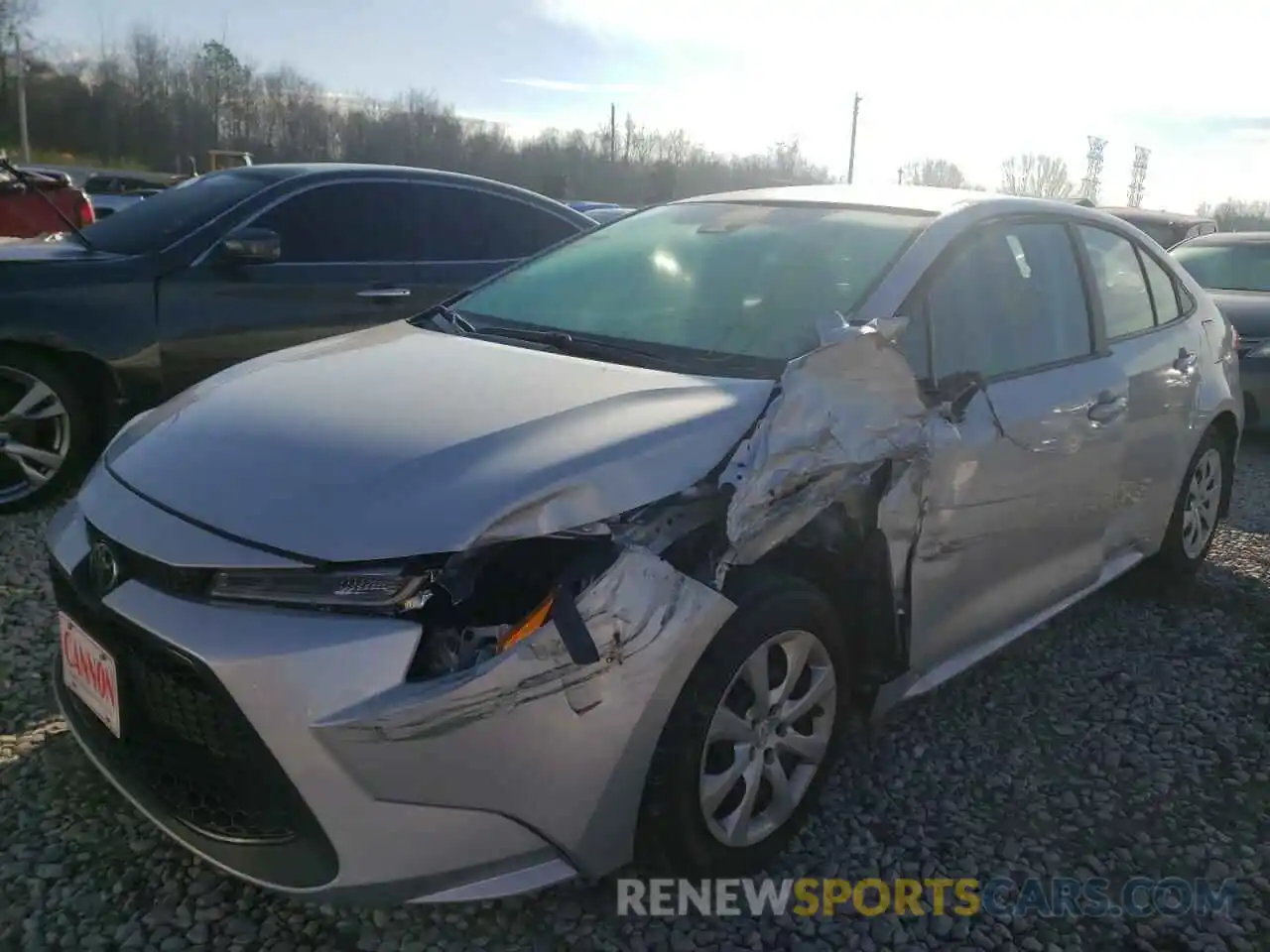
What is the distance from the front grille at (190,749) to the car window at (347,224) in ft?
11.3

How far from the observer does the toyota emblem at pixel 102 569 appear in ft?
6.86

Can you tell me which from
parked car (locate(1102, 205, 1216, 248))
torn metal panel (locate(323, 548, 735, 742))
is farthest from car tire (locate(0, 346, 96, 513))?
parked car (locate(1102, 205, 1216, 248))

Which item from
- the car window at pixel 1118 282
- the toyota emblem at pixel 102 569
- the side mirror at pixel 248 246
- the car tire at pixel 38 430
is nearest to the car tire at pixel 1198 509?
the car window at pixel 1118 282

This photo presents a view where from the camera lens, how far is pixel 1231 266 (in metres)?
9.00

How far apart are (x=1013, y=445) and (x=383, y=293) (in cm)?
345

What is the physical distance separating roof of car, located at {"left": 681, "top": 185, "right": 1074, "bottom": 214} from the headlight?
2.04 metres

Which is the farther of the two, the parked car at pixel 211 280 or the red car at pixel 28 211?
the red car at pixel 28 211

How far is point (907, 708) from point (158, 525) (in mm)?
2341

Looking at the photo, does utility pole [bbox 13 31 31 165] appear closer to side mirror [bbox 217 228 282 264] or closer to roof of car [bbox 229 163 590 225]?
roof of car [bbox 229 163 590 225]

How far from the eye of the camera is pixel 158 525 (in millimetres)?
2068

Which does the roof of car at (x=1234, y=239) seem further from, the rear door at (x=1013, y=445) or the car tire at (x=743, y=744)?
the car tire at (x=743, y=744)

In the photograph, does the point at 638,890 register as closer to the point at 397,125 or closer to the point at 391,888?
the point at 391,888

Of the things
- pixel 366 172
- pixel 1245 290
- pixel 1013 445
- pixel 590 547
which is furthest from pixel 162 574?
pixel 1245 290

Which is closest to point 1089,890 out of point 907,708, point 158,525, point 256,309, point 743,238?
point 907,708
